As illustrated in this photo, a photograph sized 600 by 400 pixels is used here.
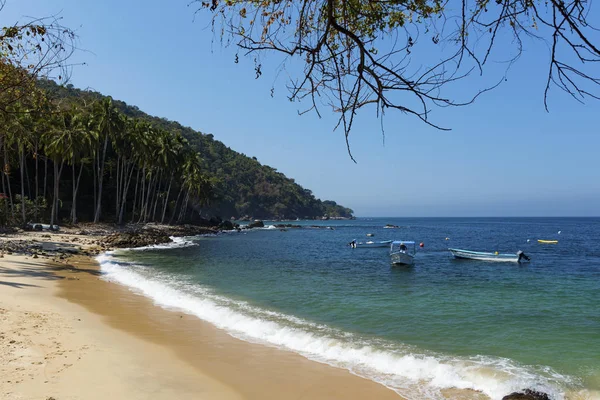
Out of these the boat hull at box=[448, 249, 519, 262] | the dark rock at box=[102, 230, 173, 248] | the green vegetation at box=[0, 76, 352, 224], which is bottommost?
the dark rock at box=[102, 230, 173, 248]

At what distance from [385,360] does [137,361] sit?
5.09m

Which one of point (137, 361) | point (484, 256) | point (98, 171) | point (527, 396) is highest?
point (98, 171)

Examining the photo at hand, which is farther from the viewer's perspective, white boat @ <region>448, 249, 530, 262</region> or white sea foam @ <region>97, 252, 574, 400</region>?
white boat @ <region>448, 249, 530, 262</region>

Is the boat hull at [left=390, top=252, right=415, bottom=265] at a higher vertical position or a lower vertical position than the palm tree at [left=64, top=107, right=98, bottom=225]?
lower

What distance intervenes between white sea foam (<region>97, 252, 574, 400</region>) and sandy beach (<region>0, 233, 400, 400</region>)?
60cm

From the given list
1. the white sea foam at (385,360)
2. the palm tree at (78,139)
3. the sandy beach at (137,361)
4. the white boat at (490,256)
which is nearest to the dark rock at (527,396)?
the white sea foam at (385,360)

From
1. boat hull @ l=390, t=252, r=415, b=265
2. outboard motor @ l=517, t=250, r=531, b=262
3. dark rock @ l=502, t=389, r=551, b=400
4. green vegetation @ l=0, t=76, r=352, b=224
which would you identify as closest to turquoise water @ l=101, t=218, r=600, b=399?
dark rock @ l=502, t=389, r=551, b=400

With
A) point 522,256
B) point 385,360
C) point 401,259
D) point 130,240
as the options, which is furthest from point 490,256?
point 130,240

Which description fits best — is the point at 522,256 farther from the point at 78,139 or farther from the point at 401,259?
the point at 78,139

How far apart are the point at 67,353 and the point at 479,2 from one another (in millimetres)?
8341

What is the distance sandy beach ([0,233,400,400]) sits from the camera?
622 centimetres

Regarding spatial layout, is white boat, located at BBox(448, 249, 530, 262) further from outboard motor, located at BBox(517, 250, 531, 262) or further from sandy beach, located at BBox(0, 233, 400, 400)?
sandy beach, located at BBox(0, 233, 400, 400)

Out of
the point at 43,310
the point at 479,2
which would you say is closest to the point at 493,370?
the point at 479,2

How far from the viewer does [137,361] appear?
7.69 metres
